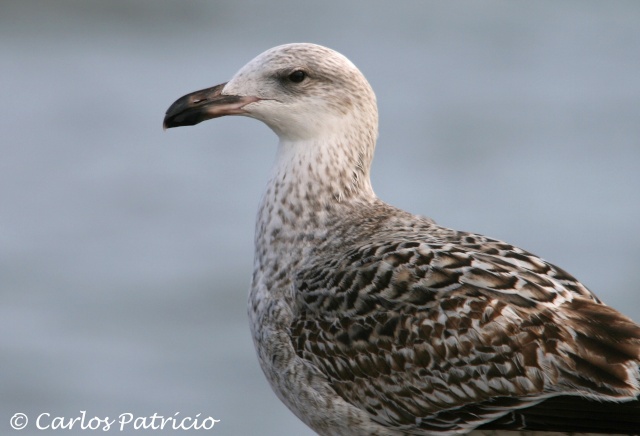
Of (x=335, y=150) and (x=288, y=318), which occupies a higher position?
(x=335, y=150)

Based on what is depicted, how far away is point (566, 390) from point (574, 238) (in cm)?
1031

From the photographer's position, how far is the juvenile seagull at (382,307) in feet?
20.1

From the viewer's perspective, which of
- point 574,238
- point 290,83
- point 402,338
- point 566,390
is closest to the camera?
point 566,390

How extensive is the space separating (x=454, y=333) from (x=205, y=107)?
1814mm

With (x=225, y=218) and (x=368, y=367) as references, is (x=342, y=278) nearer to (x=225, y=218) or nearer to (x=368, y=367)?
(x=368, y=367)

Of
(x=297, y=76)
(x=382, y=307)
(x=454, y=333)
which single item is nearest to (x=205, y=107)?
(x=297, y=76)

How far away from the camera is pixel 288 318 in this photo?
680 cm

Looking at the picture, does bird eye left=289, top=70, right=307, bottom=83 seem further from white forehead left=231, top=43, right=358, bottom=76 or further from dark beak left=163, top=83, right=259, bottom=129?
dark beak left=163, top=83, right=259, bottom=129

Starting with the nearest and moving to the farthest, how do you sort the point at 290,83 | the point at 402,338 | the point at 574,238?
the point at 402,338, the point at 290,83, the point at 574,238

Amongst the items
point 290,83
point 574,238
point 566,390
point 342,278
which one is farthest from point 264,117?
point 574,238
